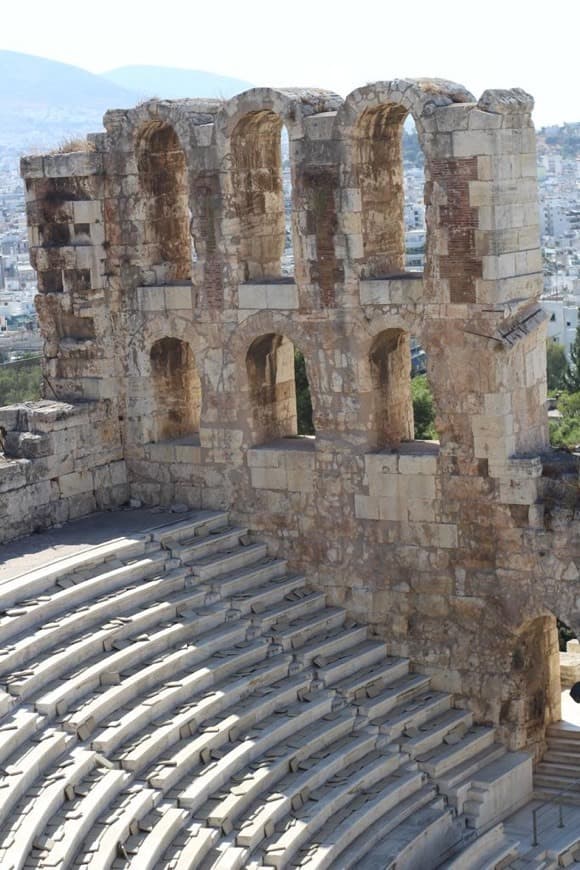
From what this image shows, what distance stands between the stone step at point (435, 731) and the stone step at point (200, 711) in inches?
71.6

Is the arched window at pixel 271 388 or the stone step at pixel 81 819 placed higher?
the arched window at pixel 271 388

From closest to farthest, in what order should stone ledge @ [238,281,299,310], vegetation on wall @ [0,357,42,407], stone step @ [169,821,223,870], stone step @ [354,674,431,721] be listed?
1. stone step @ [169,821,223,870]
2. stone step @ [354,674,431,721]
3. stone ledge @ [238,281,299,310]
4. vegetation on wall @ [0,357,42,407]


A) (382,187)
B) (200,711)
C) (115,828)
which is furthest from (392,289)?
(115,828)

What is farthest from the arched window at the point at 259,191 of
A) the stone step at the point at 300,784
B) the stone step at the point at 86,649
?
the stone step at the point at 300,784

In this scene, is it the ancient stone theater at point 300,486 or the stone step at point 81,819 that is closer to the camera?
the stone step at point 81,819

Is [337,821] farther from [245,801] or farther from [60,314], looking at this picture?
[60,314]

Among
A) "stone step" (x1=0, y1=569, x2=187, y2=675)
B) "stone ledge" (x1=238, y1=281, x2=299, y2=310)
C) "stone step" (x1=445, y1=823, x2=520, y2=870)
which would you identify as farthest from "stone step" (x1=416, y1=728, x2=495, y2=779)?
"stone ledge" (x1=238, y1=281, x2=299, y2=310)

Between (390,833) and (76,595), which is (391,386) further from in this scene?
(390,833)

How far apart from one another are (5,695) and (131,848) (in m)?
2.37

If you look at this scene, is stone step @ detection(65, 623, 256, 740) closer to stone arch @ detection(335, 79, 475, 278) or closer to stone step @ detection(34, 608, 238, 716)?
stone step @ detection(34, 608, 238, 716)

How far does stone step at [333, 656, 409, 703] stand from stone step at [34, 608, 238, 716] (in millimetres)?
1545

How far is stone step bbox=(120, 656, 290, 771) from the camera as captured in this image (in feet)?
69.5

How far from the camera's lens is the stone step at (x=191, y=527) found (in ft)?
83.4

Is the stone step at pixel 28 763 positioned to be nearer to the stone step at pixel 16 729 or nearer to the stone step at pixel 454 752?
the stone step at pixel 16 729
